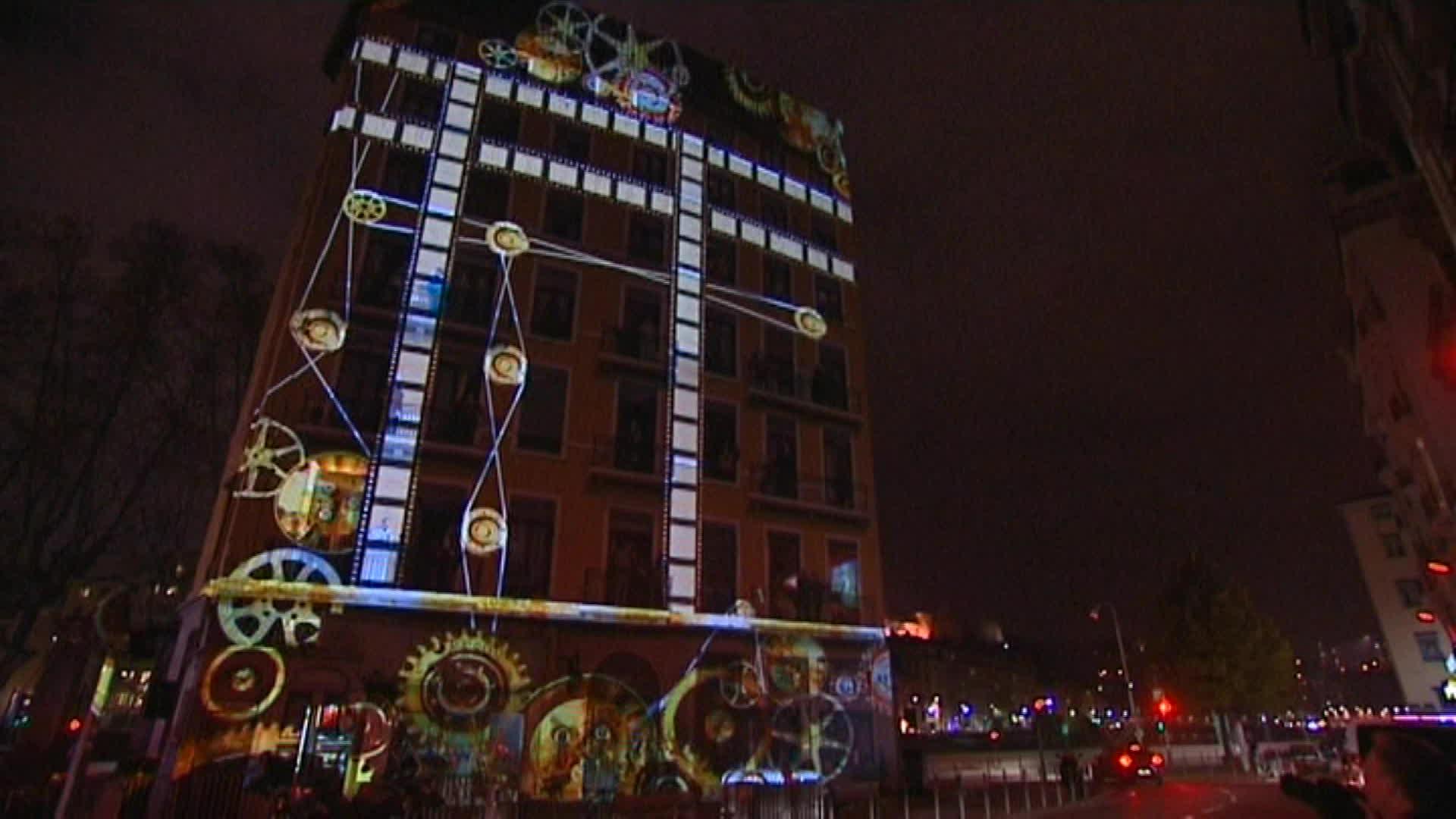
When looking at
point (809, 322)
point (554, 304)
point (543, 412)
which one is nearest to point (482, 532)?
point (543, 412)

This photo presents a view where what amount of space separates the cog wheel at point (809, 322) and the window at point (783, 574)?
7.30m

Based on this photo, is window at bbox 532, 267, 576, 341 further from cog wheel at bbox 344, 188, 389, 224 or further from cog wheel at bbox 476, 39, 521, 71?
cog wheel at bbox 476, 39, 521, 71

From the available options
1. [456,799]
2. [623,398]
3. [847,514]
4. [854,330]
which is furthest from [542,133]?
[456,799]

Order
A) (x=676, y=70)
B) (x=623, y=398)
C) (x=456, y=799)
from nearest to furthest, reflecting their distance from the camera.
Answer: (x=456, y=799), (x=623, y=398), (x=676, y=70)

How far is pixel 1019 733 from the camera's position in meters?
36.0

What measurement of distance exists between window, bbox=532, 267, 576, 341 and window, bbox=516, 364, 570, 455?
1.17 meters

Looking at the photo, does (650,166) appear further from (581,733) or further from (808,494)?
(581,733)

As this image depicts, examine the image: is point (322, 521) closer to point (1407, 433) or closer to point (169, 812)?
point (169, 812)

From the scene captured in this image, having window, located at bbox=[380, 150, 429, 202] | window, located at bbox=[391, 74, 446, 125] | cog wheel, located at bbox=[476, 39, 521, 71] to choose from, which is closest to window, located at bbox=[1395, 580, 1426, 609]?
cog wheel, located at bbox=[476, 39, 521, 71]

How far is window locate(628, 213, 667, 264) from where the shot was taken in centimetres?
2383

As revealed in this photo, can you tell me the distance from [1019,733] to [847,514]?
20.5 metres

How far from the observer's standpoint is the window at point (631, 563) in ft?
62.0

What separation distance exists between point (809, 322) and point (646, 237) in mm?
6286

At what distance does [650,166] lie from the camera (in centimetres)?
2514
